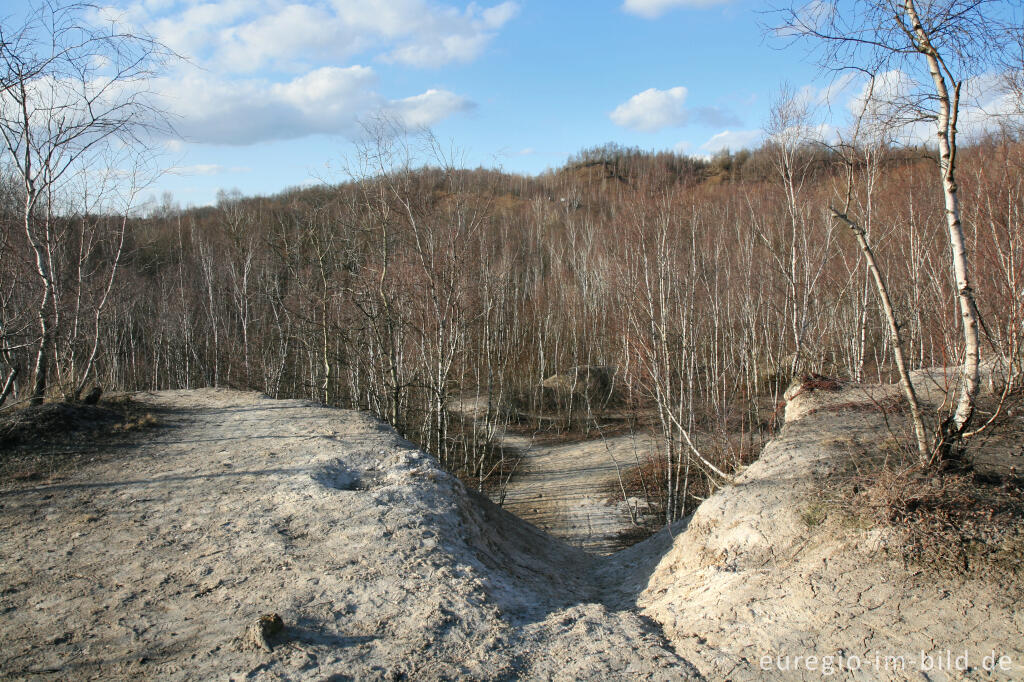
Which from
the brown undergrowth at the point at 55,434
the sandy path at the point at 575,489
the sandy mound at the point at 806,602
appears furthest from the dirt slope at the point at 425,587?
the sandy path at the point at 575,489

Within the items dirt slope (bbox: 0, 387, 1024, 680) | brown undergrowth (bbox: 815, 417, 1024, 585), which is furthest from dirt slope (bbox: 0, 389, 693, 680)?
brown undergrowth (bbox: 815, 417, 1024, 585)

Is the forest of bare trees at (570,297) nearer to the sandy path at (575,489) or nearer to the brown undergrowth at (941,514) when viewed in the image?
the brown undergrowth at (941,514)

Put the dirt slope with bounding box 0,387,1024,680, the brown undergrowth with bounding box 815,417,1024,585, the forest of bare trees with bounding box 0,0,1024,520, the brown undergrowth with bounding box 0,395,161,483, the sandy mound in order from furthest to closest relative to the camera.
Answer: the forest of bare trees with bounding box 0,0,1024,520, the brown undergrowth with bounding box 0,395,161,483, the brown undergrowth with bounding box 815,417,1024,585, the dirt slope with bounding box 0,387,1024,680, the sandy mound

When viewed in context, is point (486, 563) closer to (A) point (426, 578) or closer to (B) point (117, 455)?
(A) point (426, 578)

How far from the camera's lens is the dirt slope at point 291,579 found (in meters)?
3.75

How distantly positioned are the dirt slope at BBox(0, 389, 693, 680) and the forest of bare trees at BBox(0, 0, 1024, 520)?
70.8 inches

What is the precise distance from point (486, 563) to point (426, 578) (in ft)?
2.87

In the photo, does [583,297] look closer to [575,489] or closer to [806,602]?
[575,489]

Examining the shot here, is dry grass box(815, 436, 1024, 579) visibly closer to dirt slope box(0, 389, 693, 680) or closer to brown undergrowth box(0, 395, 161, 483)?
dirt slope box(0, 389, 693, 680)

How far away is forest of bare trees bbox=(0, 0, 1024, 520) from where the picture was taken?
28.6ft

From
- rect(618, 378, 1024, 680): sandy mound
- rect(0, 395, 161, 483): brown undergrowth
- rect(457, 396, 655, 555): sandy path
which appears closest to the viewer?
rect(618, 378, 1024, 680): sandy mound

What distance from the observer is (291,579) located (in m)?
4.59

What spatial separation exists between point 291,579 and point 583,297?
72.7ft

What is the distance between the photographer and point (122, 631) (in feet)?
12.7
